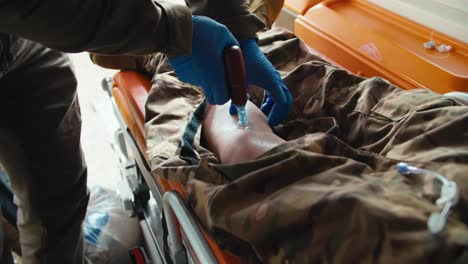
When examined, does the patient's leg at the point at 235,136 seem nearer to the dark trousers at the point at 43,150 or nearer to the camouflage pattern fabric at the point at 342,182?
the camouflage pattern fabric at the point at 342,182

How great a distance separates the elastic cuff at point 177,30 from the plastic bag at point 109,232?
0.83m

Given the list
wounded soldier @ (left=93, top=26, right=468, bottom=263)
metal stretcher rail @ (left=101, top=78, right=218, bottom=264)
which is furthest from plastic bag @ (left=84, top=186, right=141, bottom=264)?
wounded soldier @ (left=93, top=26, right=468, bottom=263)

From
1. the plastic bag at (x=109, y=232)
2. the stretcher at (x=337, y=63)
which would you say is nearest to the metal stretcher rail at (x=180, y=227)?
the stretcher at (x=337, y=63)

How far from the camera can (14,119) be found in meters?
1.01

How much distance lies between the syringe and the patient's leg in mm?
72

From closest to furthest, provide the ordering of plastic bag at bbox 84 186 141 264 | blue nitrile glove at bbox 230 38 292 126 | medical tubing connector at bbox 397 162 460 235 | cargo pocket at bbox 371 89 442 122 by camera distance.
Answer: medical tubing connector at bbox 397 162 460 235 < cargo pocket at bbox 371 89 442 122 < blue nitrile glove at bbox 230 38 292 126 < plastic bag at bbox 84 186 141 264

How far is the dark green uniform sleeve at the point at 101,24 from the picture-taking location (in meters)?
0.66

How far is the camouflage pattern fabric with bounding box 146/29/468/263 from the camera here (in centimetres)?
55

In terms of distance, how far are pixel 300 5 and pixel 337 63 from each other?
360mm

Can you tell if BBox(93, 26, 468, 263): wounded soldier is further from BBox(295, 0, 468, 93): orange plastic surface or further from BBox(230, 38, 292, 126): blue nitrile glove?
BBox(295, 0, 468, 93): orange plastic surface

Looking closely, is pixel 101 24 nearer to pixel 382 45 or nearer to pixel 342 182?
pixel 342 182

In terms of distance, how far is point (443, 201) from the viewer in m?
0.57

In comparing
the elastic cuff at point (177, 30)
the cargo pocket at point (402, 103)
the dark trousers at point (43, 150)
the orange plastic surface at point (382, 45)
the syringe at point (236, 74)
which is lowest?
the dark trousers at point (43, 150)

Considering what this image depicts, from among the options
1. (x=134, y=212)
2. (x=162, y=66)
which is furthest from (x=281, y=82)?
(x=134, y=212)
